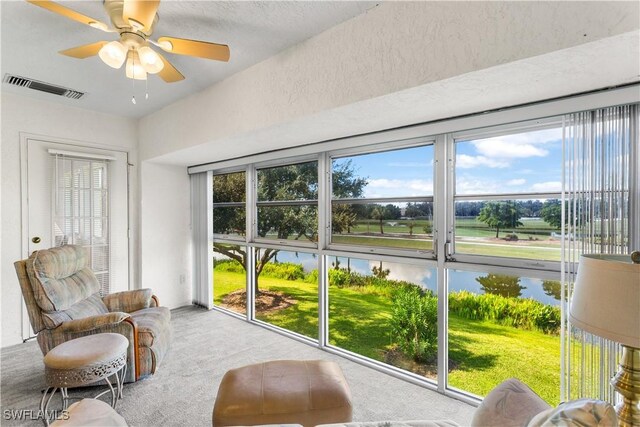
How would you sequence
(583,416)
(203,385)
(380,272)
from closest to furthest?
1. (583,416)
2. (203,385)
3. (380,272)

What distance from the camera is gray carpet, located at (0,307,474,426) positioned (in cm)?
202

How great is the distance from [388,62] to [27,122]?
3.93 m

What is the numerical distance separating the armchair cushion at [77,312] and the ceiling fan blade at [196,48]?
224 centimetres

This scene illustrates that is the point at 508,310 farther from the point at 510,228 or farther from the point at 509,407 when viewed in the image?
the point at 509,407

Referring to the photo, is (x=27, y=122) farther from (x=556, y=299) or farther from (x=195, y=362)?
(x=556, y=299)

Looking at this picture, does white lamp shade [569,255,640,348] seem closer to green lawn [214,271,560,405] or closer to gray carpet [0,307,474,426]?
gray carpet [0,307,474,426]

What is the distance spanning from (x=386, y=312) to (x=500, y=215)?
1900 mm

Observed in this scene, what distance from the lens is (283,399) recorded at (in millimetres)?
1592

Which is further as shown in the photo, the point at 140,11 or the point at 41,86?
the point at 41,86

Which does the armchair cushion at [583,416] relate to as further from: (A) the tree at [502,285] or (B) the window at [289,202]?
(B) the window at [289,202]

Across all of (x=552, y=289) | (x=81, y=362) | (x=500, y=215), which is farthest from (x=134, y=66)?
(x=552, y=289)

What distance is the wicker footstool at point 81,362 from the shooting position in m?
1.85

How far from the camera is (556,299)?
7.02ft

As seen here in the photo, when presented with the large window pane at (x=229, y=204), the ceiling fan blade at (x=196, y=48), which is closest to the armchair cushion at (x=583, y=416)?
the ceiling fan blade at (x=196, y=48)
